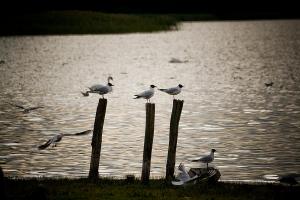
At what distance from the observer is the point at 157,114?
28969mm

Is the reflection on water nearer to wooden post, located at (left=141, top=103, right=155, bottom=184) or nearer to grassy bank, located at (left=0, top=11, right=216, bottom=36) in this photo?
wooden post, located at (left=141, top=103, right=155, bottom=184)

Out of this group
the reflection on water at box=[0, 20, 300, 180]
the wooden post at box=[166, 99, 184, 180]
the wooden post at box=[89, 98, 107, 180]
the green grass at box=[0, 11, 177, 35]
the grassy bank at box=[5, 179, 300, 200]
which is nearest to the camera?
the grassy bank at box=[5, 179, 300, 200]

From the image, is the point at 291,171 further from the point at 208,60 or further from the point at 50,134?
the point at 208,60

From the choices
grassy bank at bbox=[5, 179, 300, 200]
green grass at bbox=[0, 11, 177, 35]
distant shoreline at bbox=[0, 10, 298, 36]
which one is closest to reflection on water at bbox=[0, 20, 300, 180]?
grassy bank at bbox=[5, 179, 300, 200]

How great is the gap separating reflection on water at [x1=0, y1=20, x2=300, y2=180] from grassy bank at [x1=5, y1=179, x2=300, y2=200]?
212cm

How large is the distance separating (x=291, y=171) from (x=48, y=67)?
40098 millimetres

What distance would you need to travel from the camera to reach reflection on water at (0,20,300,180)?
62.0 ft

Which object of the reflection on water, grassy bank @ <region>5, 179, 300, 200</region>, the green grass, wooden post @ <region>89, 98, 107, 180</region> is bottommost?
grassy bank @ <region>5, 179, 300, 200</region>

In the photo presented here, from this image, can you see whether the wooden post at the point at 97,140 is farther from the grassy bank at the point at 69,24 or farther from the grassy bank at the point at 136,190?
the grassy bank at the point at 69,24

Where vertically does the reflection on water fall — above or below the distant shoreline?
below

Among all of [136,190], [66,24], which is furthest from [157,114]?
[66,24]

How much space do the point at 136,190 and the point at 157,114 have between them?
14736 millimetres

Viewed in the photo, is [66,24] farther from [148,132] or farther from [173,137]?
[148,132]

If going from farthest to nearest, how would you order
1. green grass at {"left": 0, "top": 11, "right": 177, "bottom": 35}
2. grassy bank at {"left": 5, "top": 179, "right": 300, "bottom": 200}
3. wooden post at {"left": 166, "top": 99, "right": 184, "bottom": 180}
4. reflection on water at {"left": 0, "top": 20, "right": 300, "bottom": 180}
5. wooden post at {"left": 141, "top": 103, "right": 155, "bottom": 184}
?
1. green grass at {"left": 0, "top": 11, "right": 177, "bottom": 35}
2. reflection on water at {"left": 0, "top": 20, "right": 300, "bottom": 180}
3. wooden post at {"left": 166, "top": 99, "right": 184, "bottom": 180}
4. wooden post at {"left": 141, "top": 103, "right": 155, "bottom": 184}
5. grassy bank at {"left": 5, "top": 179, "right": 300, "bottom": 200}
